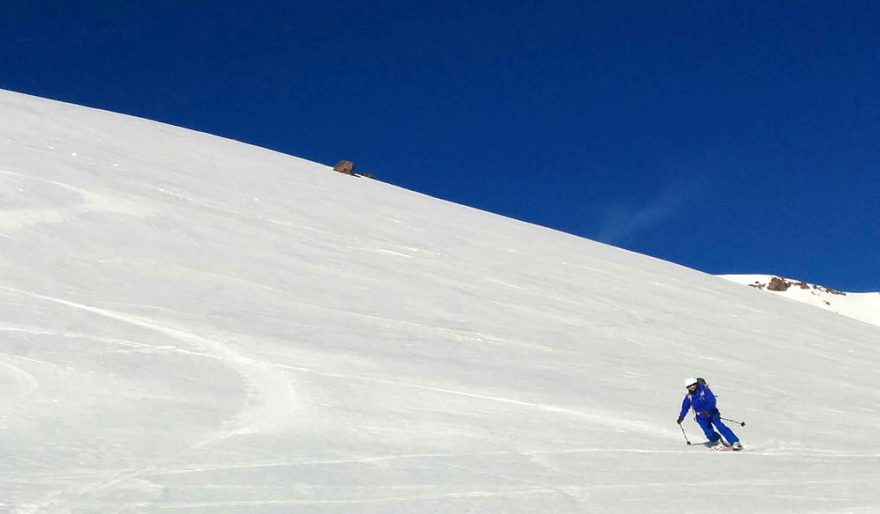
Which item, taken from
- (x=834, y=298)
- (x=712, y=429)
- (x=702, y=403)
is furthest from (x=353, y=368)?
(x=834, y=298)

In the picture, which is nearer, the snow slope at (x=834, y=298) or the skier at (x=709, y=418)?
the skier at (x=709, y=418)

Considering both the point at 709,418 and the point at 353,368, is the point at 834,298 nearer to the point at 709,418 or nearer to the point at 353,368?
the point at 709,418

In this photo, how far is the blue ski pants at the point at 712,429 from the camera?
31.3 ft

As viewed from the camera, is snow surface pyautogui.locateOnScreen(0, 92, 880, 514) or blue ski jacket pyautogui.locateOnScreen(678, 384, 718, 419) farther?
blue ski jacket pyautogui.locateOnScreen(678, 384, 718, 419)

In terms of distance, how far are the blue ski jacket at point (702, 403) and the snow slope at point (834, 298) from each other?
46744 millimetres

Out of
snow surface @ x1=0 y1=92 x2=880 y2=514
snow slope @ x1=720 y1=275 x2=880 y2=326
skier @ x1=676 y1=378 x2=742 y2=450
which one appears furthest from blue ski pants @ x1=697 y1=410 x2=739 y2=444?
snow slope @ x1=720 y1=275 x2=880 y2=326

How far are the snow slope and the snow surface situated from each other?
36.3 m

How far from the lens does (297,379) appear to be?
9617 millimetres

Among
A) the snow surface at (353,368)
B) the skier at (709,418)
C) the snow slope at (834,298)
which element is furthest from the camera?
the snow slope at (834,298)

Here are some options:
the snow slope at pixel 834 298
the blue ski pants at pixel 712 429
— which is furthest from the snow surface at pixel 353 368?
the snow slope at pixel 834 298

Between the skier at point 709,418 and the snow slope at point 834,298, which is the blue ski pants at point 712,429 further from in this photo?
the snow slope at point 834,298

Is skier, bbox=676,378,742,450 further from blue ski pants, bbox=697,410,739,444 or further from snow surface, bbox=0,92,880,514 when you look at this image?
snow surface, bbox=0,92,880,514

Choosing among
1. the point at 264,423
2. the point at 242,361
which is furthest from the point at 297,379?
the point at 264,423

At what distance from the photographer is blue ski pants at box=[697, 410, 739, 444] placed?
9.54m
